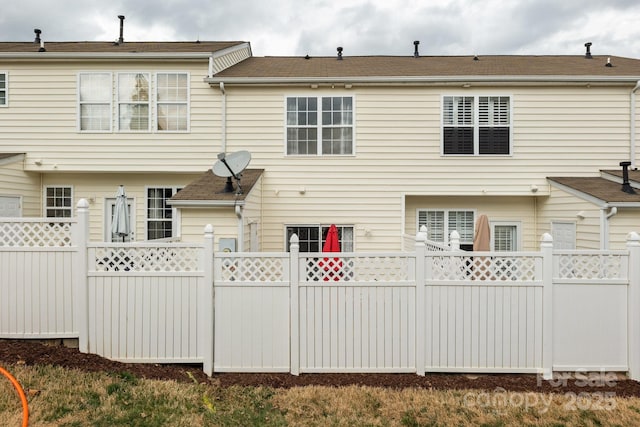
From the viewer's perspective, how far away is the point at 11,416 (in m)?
4.02

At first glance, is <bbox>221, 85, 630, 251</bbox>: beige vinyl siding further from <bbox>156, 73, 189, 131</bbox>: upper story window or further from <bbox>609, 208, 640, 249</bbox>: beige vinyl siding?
<bbox>609, 208, 640, 249</bbox>: beige vinyl siding

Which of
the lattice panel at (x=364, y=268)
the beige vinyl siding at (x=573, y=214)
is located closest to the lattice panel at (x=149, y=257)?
the lattice panel at (x=364, y=268)

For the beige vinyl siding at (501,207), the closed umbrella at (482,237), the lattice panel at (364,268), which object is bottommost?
the lattice panel at (364,268)

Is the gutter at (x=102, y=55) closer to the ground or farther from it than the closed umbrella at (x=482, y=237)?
farther from it

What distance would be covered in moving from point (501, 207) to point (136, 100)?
9514 mm

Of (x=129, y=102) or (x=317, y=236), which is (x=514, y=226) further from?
(x=129, y=102)

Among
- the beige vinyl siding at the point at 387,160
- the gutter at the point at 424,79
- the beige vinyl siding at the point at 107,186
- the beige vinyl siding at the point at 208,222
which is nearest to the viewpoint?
the beige vinyl siding at the point at 208,222

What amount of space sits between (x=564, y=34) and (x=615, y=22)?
571 centimetres

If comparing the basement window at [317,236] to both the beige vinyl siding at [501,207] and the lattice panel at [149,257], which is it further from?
the lattice panel at [149,257]

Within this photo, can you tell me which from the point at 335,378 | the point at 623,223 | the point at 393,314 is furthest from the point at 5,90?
the point at 623,223

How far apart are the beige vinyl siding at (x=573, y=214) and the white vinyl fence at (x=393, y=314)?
343 cm

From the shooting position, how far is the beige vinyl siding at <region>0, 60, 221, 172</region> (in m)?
9.68

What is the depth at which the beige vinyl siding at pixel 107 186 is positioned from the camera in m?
10.1

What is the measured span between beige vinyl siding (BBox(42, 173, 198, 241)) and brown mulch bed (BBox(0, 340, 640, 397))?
5.35 m
